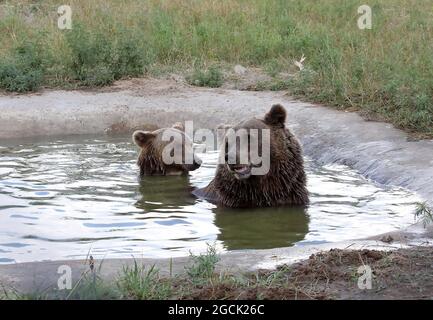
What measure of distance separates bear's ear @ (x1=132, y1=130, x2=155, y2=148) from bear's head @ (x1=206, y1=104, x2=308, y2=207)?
168cm

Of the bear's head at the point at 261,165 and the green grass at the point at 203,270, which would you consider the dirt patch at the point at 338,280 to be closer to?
the green grass at the point at 203,270

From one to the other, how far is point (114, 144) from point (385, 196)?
446cm

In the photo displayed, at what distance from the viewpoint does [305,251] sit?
6.06 meters

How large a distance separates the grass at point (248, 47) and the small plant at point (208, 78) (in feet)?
0.06

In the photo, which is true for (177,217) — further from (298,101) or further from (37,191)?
(298,101)

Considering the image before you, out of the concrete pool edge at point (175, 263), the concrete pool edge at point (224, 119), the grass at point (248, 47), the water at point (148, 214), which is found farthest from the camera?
the grass at point (248, 47)

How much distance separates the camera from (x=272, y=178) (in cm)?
814

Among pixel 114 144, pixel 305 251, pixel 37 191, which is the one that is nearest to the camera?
pixel 305 251

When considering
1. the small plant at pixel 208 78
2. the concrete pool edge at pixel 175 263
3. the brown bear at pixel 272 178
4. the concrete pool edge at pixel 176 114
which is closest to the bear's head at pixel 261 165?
the brown bear at pixel 272 178

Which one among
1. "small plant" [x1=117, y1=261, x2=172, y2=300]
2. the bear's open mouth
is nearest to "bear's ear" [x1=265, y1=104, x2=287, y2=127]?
the bear's open mouth

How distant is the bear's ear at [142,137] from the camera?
9867 mm

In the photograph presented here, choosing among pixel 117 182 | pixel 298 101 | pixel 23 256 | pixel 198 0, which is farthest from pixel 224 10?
pixel 23 256

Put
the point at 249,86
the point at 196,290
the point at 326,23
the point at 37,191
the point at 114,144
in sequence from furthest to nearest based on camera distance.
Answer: the point at 326,23, the point at 249,86, the point at 114,144, the point at 37,191, the point at 196,290

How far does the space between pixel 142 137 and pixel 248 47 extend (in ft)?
18.0
